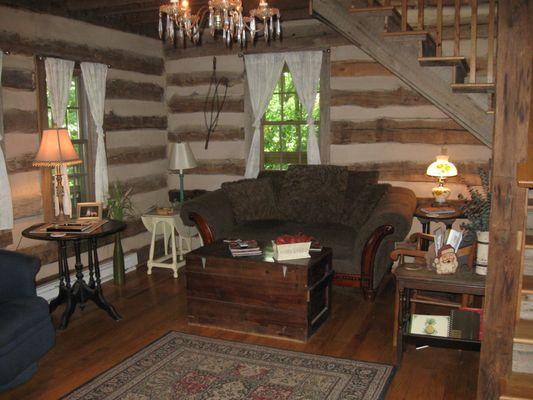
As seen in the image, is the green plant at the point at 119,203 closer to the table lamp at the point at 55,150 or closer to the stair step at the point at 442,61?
the table lamp at the point at 55,150

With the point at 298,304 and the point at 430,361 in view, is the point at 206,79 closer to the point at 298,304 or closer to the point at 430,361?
the point at 298,304

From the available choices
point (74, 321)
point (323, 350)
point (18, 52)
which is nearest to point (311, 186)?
point (323, 350)

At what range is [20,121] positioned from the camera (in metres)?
4.37

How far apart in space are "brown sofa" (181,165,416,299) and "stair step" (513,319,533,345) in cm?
159

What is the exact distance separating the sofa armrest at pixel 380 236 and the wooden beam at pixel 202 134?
6.90ft

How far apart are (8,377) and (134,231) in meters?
Result: 2.99

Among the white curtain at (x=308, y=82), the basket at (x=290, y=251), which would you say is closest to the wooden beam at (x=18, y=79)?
the basket at (x=290, y=251)

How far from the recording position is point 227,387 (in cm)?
312

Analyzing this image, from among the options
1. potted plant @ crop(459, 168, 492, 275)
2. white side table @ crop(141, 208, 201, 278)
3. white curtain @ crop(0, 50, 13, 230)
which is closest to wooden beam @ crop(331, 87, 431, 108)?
Result: white side table @ crop(141, 208, 201, 278)

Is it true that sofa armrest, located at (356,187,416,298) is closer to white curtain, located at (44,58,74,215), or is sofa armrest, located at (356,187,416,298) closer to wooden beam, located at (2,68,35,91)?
white curtain, located at (44,58,74,215)

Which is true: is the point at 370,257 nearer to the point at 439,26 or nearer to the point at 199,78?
the point at 439,26

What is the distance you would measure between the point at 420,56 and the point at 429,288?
172cm

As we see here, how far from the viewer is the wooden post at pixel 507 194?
2.62m

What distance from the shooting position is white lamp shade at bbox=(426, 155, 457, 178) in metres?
4.91
